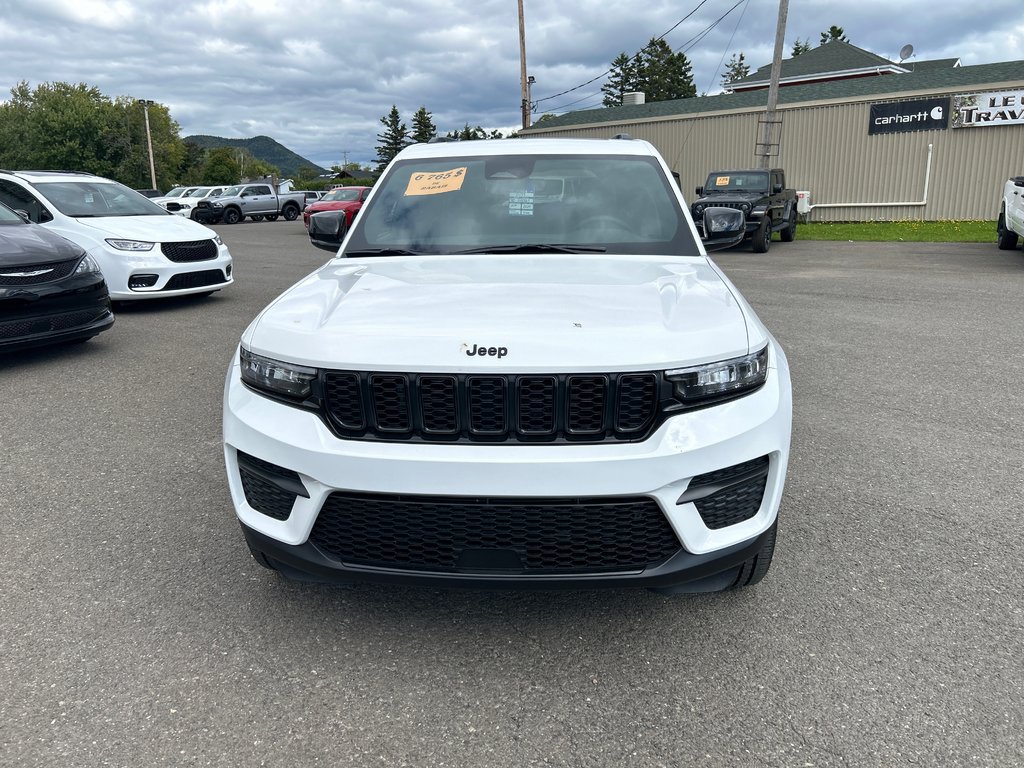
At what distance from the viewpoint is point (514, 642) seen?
264 centimetres

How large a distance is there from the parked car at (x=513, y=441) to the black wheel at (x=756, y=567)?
0.01 m

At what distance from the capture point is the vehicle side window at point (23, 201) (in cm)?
936

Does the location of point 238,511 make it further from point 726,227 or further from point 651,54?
point 651,54

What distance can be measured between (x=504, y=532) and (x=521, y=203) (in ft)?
6.57

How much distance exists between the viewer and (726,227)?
408 centimetres

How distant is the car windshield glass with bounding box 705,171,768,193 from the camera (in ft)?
54.7

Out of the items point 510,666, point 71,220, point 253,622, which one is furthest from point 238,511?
point 71,220

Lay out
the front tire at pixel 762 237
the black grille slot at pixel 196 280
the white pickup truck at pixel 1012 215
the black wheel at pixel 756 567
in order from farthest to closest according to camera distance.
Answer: the front tire at pixel 762 237 < the white pickup truck at pixel 1012 215 < the black grille slot at pixel 196 280 < the black wheel at pixel 756 567

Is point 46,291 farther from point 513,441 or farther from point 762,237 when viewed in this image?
point 762,237

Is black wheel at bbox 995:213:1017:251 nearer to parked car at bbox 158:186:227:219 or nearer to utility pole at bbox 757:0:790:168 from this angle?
utility pole at bbox 757:0:790:168

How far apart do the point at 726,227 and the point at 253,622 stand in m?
2.96

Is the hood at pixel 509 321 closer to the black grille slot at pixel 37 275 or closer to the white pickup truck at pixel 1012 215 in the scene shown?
the black grille slot at pixel 37 275

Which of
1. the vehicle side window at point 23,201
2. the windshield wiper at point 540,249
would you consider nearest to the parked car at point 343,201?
the vehicle side window at point 23,201

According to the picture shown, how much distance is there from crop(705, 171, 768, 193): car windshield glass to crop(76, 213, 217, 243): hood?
11.2m
